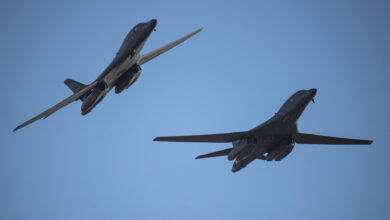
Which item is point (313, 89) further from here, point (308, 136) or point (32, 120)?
point (32, 120)

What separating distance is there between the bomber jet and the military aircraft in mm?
5791

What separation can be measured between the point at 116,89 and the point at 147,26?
6466mm

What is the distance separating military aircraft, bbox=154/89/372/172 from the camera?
35.7 m

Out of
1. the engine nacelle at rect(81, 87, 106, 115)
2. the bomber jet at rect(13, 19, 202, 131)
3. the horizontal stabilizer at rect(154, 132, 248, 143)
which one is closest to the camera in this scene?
the bomber jet at rect(13, 19, 202, 131)

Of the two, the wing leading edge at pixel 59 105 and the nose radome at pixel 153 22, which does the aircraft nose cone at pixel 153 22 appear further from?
the wing leading edge at pixel 59 105

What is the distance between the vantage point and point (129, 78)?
121ft

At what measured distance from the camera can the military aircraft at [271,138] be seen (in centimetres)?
3566

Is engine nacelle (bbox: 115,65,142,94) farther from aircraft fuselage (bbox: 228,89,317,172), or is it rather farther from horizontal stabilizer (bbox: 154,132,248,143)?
aircraft fuselage (bbox: 228,89,317,172)

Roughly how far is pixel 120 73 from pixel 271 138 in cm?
1386

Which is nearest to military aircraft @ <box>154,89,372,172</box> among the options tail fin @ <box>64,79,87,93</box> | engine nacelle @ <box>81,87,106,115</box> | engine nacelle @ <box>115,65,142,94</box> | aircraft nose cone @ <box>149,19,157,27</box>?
engine nacelle @ <box>115,65,142,94</box>

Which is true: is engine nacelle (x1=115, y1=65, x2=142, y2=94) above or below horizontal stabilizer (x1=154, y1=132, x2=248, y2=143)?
above

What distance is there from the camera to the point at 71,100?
3575 cm

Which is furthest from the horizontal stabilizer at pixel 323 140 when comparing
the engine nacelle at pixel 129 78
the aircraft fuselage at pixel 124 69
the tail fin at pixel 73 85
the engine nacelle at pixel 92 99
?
the tail fin at pixel 73 85

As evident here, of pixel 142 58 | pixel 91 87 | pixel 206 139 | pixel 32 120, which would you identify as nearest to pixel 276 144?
pixel 206 139
